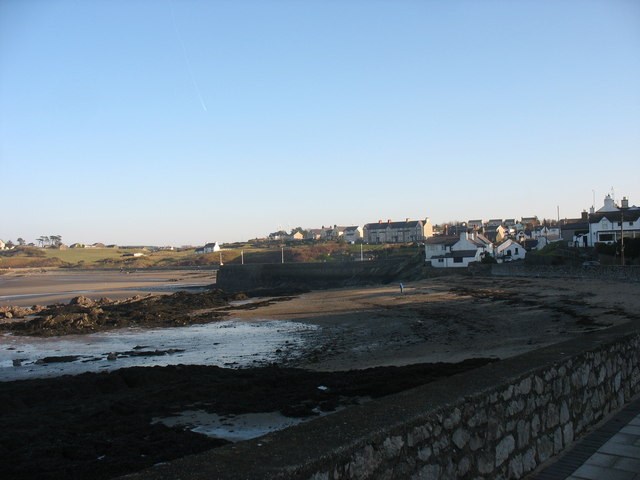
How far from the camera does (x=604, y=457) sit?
14.4 feet

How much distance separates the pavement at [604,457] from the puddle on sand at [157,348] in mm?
11855

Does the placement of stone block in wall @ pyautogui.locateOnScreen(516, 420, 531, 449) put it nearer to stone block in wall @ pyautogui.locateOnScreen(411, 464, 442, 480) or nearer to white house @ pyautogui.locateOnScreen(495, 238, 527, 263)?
stone block in wall @ pyautogui.locateOnScreen(411, 464, 442, 480)

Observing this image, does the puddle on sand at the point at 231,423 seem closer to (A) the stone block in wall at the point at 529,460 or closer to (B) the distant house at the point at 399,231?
(A) the stone block in wall at the point at 529,460

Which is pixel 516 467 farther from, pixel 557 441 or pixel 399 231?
pixel 399 231

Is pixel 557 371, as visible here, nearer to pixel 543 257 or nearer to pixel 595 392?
pixel 595 392

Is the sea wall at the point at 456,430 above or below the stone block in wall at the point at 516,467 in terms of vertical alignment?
above

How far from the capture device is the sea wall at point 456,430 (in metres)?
2.78

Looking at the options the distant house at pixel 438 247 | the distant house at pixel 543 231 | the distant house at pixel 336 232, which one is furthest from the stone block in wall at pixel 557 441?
the distant house at pixel 336 232

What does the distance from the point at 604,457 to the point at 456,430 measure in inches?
70.1

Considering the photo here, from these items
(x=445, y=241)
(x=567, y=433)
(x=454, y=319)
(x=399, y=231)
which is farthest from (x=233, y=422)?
(x=399, y=231)

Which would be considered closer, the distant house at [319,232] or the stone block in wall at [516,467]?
the stone block in wall at [516,467]

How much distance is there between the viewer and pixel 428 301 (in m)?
31.7

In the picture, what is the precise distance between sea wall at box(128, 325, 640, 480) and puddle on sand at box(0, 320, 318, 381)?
38.9ft

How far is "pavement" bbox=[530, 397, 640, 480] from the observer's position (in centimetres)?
407
